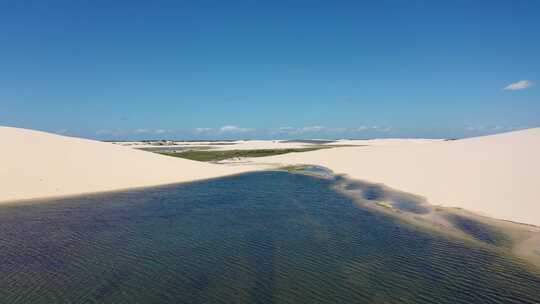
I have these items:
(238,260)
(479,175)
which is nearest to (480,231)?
(238,260)

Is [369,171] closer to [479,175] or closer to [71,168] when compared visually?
[479,175]

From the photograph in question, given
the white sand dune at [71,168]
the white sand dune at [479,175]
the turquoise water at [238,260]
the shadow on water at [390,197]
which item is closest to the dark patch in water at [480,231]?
the turquoise water at [238,260]

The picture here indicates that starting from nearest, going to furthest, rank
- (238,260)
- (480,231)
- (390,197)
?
(238,260)
(480,231)
(390,197)

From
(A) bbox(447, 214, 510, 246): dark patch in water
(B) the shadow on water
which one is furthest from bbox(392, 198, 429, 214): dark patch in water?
(A) bbox(447, 214, 510, 246): dark patch in water

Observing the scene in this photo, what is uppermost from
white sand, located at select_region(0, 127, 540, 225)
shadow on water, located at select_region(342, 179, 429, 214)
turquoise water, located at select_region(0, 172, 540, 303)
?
white sand, located at select_region(0, 127, 540, 225)

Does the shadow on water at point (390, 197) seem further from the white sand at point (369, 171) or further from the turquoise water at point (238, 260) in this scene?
the turquoise water at point (238, 260)

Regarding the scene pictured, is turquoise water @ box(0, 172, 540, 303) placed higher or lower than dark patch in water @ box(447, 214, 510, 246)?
higher

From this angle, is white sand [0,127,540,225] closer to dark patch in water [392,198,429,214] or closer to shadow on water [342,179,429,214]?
shadow on water [342,179,429,214]

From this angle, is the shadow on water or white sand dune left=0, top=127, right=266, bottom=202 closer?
the shadow on water
